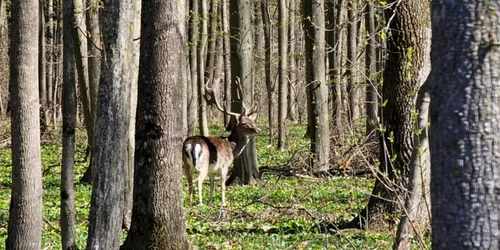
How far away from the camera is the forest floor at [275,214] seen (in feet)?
36.9

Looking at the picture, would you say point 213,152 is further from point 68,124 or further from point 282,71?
point 282,71

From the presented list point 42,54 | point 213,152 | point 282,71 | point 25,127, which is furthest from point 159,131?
point 42,54

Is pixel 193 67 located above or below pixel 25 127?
above

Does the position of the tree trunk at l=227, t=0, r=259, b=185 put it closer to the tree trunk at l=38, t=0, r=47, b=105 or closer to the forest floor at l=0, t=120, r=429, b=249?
the forest floor at l=0, t=120, r=429, b=249

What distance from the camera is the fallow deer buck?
1598 centimetres

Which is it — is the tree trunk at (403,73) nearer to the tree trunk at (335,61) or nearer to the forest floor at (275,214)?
the forest floor at (275,214)

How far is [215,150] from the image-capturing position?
16438 mm

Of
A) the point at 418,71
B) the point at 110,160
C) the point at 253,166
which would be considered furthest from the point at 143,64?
the point at 253,166

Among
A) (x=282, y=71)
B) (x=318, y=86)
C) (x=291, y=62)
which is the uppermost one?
(x=291, y=62)

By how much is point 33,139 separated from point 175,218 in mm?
1865

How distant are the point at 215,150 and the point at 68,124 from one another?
756cm

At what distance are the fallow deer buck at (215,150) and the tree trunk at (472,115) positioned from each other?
11467 millimetres

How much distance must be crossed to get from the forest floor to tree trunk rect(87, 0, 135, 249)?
2.06 meters

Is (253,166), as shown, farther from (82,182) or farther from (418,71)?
(418,71)
